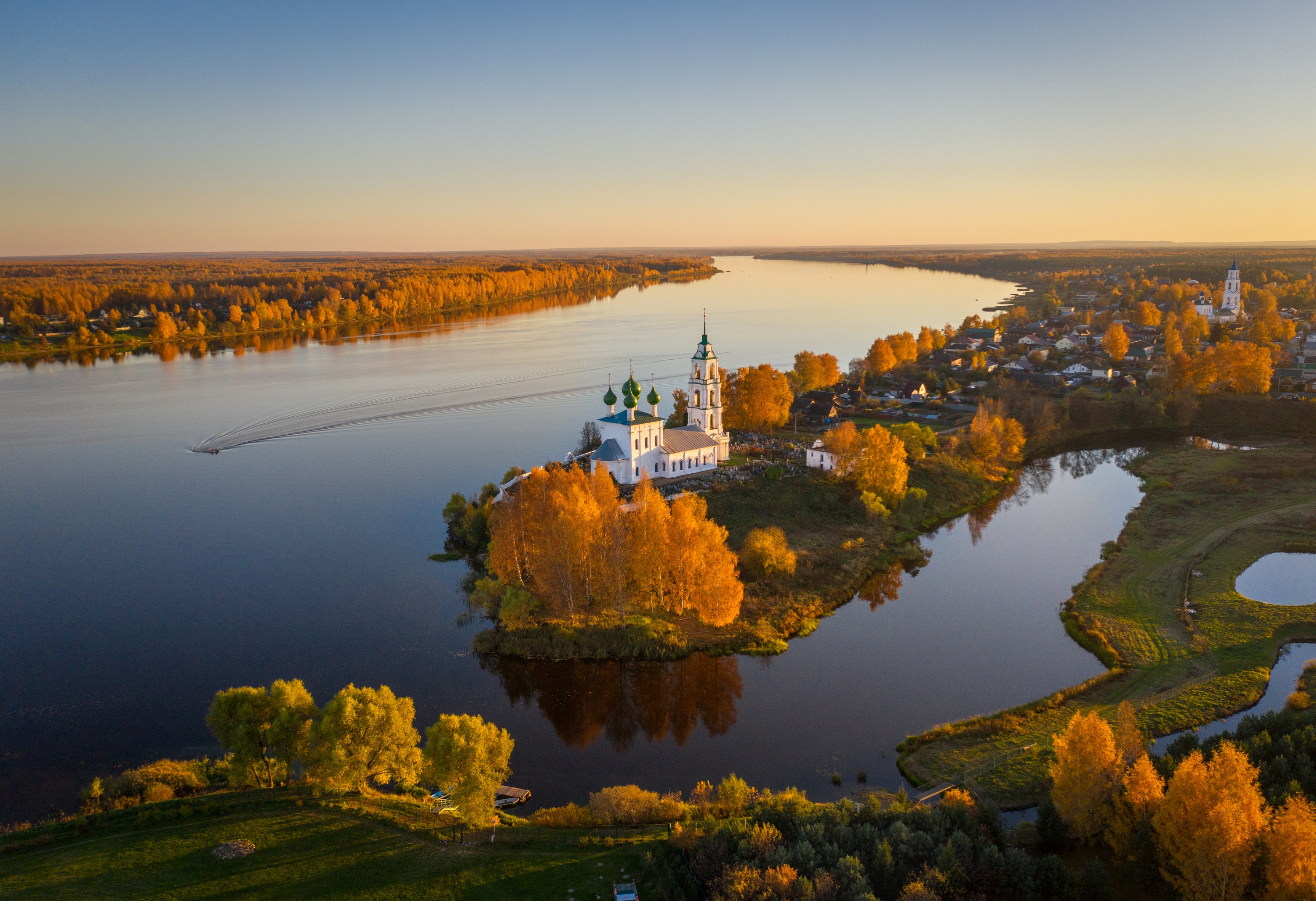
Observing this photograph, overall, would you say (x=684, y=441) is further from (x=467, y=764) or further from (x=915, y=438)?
(x=467, y=764)

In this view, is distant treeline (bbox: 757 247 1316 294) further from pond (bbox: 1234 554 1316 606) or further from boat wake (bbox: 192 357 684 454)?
boat wake (bbox: 192 357 684 454)

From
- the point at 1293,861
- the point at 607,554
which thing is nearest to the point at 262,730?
the point at 607,554

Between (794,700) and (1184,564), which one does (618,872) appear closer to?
(794,700)

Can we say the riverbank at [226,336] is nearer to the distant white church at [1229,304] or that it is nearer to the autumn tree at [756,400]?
the autumn tree at [756,400]

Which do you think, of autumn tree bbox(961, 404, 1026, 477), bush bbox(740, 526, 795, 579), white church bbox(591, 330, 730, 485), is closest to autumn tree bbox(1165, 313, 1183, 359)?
autumn tree bbox(961, 404, 1026, 477)

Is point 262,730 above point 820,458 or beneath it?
beneath

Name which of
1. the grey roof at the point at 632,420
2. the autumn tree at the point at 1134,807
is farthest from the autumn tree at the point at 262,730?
the grey roof at the point at 632,420

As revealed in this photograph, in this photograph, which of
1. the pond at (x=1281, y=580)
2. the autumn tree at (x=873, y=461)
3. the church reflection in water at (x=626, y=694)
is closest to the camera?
the church reflection in water at (x=626, y=694)
